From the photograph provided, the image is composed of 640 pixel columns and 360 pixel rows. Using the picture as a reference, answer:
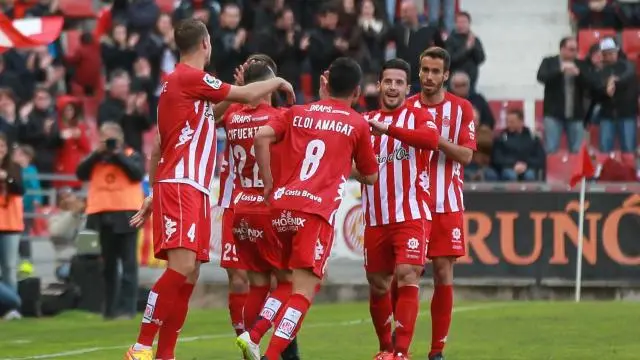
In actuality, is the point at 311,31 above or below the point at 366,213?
above

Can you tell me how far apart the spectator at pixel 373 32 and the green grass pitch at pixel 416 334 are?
5524 mm

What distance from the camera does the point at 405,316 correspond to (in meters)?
13.4

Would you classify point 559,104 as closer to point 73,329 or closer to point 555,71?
point 555,71

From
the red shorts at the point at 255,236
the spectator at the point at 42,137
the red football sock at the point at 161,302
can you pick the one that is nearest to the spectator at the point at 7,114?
the spectator at the point at 42,137

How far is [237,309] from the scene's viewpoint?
46.2ft

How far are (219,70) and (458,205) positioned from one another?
42.0 ft

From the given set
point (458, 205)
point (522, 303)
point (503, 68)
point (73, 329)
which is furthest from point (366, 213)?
point (503, 68)

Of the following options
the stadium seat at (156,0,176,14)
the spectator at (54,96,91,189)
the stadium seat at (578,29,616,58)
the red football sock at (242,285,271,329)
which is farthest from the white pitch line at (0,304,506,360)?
the stadium seat at (156,0,176,14)

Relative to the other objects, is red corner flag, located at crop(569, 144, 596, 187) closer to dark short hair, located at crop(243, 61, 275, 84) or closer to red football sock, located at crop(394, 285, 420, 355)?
red football sock, located at crop(394, 285, 420, 355)

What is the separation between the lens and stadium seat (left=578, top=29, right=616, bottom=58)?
26.3 metres

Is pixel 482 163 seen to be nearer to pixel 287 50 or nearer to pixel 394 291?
pixel 287 50

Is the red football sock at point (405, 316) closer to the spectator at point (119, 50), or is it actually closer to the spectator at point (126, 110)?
the spectator at point (126, 110)

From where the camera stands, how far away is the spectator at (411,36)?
2533 centimetres

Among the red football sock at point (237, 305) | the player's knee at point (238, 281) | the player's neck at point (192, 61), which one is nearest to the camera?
the player's neck at point (192, 61)
